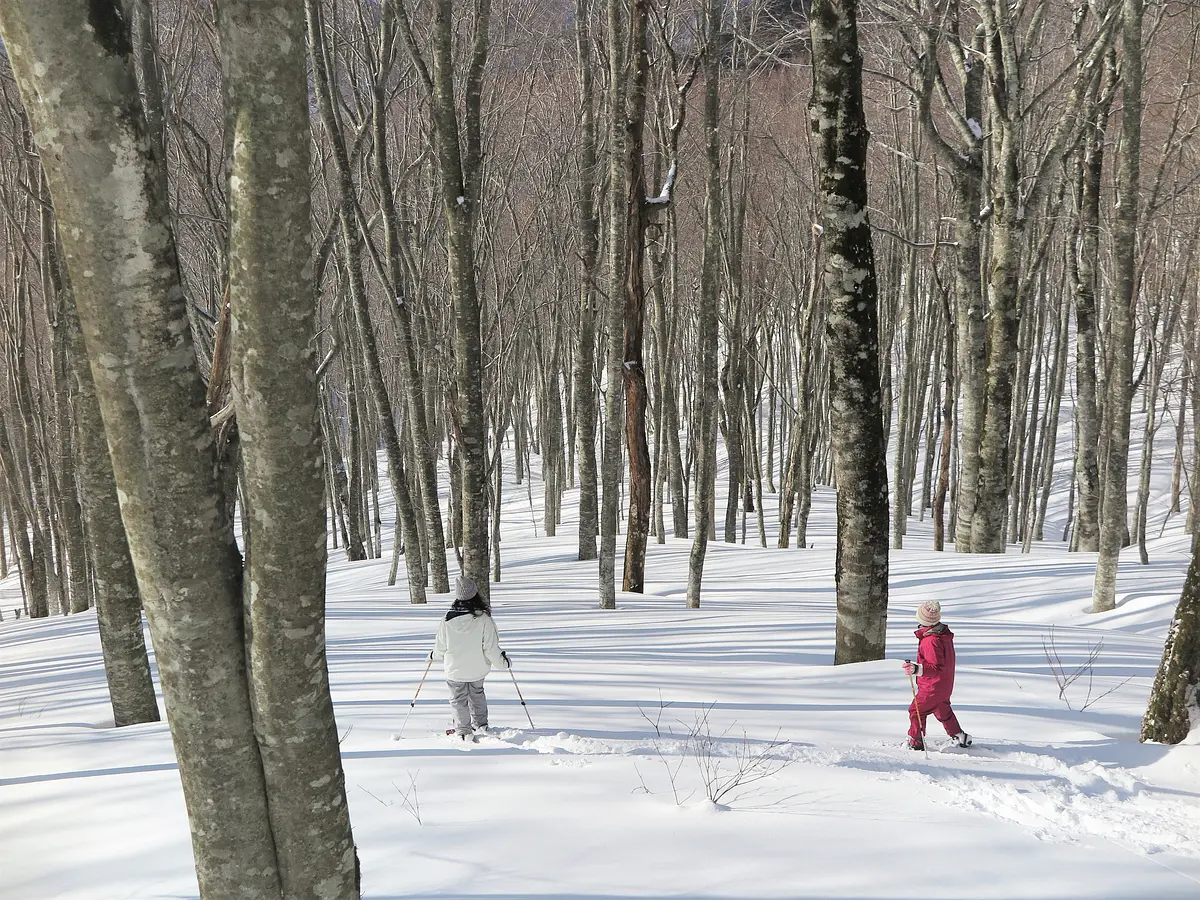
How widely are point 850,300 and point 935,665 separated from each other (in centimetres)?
249

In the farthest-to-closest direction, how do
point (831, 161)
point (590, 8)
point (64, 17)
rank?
1. point (590, 8)
2. point (831, 161)
3. point (64, 17)

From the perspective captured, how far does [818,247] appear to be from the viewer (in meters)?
14.8

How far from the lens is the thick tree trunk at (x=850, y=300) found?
5.60m

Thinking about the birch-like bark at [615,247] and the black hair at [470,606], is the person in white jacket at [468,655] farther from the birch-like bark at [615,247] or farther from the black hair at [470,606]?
the birch-like bark at [615,247]

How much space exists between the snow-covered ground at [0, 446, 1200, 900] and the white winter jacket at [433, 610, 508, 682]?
408 millimetres

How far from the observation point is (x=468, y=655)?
5.42 metres

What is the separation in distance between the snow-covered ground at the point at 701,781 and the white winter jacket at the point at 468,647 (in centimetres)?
A: 41

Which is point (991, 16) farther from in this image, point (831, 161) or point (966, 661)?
point (966, 661)

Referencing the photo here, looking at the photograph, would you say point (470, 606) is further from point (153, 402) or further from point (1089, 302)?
point (1089, 302)

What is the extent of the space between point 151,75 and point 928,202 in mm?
22124

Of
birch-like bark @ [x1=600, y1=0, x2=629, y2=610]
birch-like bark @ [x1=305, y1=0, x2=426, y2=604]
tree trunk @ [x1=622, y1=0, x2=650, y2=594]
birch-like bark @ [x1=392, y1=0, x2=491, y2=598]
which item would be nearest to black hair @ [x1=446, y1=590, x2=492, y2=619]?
birch-like bark @ [x1=392, y1=0, x2=491, y2=598]

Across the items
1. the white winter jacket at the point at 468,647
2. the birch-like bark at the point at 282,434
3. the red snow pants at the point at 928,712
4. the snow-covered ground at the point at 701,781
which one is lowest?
the snow-covered ground at the point at 701,781

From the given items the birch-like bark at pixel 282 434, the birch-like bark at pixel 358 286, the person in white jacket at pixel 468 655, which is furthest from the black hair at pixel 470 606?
the birch-like bark at pixel 358 286

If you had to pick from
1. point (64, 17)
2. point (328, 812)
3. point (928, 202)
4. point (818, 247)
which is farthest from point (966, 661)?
point (928, 202)
